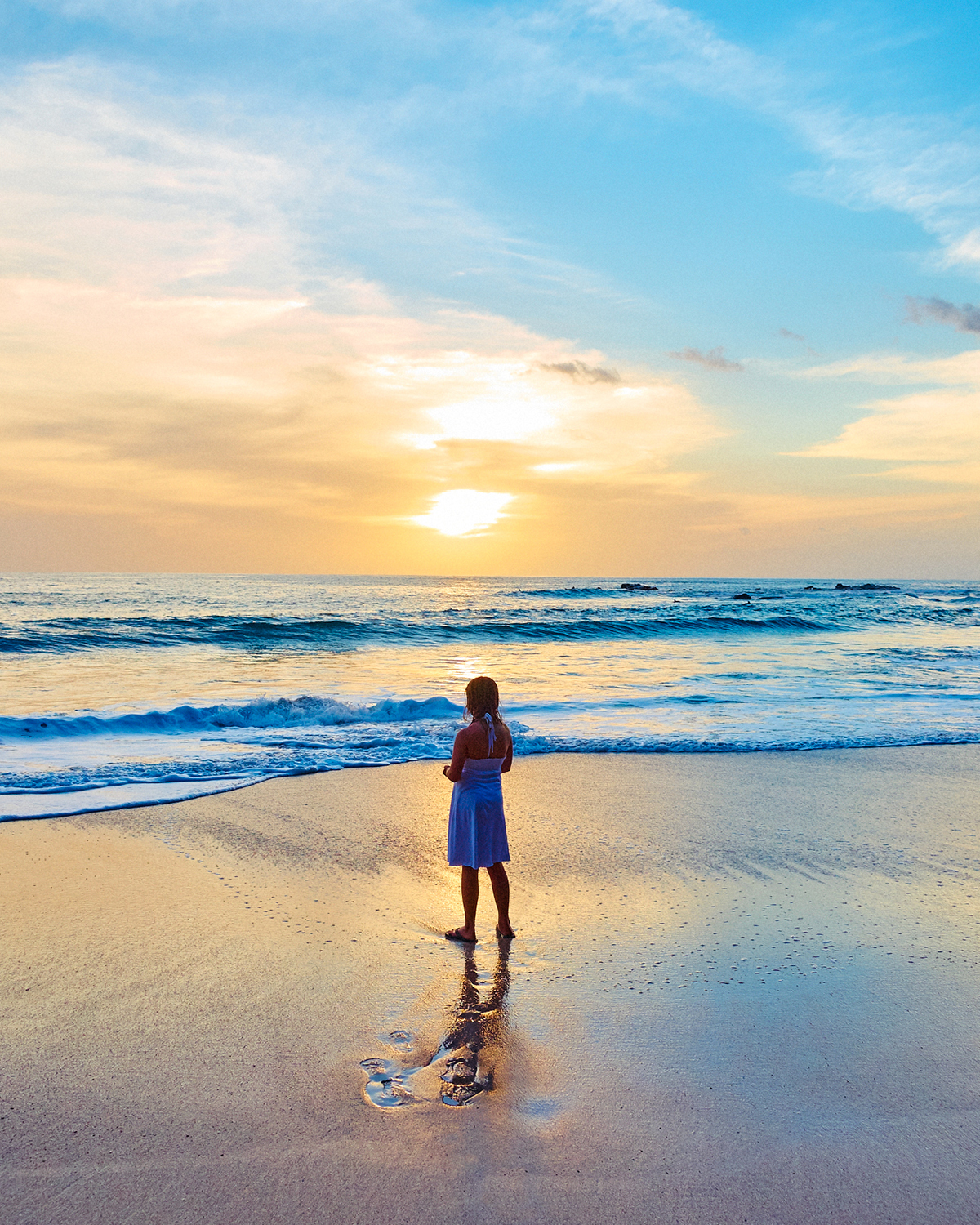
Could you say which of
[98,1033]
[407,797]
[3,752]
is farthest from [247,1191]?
[3,752]

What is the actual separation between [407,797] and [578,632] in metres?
24.7

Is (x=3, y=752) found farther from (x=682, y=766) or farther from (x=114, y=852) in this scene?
(x=682, y=766)

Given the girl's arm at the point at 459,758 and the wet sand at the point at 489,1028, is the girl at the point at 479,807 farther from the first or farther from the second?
the wet sand at the point at 489,1028

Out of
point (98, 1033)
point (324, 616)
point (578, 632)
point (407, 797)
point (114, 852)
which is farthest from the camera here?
point (324, 616)

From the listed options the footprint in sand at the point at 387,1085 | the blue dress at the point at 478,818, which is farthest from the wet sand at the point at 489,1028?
the blue dress at the point at 478,818

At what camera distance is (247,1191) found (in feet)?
8.43

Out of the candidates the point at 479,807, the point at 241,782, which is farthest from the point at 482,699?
the point at 241,782

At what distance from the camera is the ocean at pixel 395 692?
9523mm

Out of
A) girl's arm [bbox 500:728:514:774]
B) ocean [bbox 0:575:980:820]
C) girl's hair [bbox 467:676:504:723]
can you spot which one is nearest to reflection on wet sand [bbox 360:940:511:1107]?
girl's arm [bbox 500:728:514:774]

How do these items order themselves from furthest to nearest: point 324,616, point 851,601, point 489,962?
point 851,601, point 324,616, point 489,962

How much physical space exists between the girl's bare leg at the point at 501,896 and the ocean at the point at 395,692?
4.28m

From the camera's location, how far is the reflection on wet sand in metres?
3.07

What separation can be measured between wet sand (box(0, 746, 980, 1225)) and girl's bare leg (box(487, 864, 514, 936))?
12cm

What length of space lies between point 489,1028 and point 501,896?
112 cm
